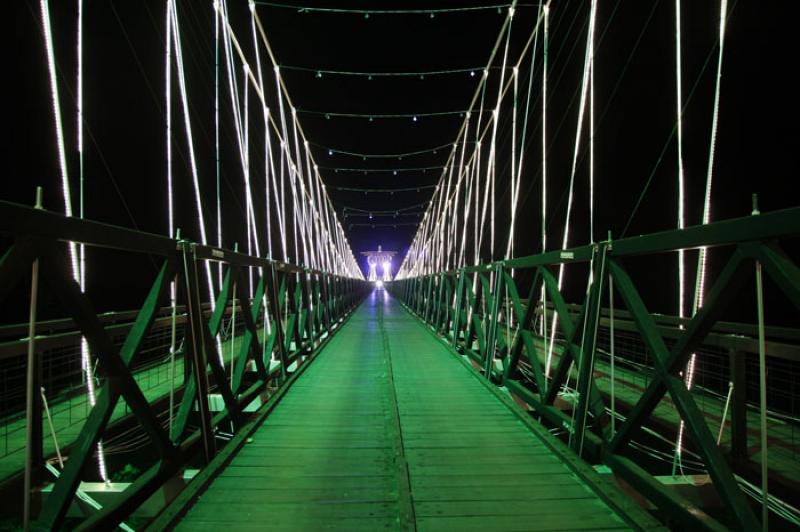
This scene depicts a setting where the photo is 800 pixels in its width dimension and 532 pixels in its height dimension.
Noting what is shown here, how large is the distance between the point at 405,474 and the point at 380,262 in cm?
6467

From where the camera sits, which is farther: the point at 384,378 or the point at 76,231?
the point at 384,378

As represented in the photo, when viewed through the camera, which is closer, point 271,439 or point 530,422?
point 271,439

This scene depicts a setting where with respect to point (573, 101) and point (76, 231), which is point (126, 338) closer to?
point (76, 231)

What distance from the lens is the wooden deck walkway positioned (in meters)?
1.58

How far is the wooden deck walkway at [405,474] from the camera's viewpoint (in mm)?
1580

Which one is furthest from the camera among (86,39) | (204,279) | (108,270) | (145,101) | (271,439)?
(204,279)

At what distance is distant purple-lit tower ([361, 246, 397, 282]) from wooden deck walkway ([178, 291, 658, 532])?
59480mm

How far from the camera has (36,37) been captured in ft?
15.7

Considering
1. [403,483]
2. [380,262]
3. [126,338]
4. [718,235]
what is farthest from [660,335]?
[380,262]

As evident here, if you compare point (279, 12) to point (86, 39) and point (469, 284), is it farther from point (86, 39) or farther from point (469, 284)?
point (469, 284)

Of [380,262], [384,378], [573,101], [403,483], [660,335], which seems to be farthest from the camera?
[380,262]

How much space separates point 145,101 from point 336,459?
7775 millimetres

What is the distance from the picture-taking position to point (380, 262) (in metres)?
66.5

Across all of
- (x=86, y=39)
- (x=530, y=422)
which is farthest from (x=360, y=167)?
(x=530, y=422)
